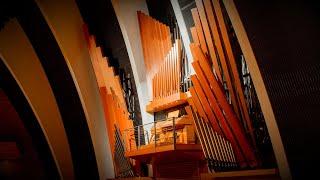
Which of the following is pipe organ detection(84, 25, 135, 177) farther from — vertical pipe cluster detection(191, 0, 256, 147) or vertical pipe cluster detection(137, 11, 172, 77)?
vertical pipe cluster detection(191, 0, 256, 147)

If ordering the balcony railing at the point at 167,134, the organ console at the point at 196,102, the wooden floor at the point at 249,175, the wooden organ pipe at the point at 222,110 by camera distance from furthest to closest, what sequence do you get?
1. the balcony railing at the point at 167,134
2. the organ console at the point at 196,102
3. the wooden organ pipe at the point at 222,110
4. the wooden floor at the point at 249,175

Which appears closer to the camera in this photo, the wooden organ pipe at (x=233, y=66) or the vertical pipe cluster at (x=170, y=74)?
the wooden organ pipe at (x=233, y=66)

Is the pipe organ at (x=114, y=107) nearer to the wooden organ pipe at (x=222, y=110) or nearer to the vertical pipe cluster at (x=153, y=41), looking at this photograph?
the vertical pipe cluster at (x=153, y=41)

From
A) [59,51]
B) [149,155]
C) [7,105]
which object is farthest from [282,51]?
[7,105]

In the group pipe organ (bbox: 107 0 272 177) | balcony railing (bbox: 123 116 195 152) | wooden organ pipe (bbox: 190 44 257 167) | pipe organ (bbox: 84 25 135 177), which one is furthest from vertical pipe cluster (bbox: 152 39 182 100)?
pipe organ (bbox: 84 25 135 177)

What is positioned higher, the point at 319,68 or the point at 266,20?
the point at 266,20

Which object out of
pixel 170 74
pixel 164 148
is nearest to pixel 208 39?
pixel 170 74

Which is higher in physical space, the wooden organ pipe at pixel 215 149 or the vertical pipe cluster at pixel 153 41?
the vertical pipe cluster at pixel 153 41

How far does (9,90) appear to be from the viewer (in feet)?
30.8

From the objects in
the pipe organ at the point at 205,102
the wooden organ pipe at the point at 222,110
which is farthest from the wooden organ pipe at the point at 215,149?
the wooden organ pipe at the point at 222,110

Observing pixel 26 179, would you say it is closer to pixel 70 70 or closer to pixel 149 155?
pixel 70 70

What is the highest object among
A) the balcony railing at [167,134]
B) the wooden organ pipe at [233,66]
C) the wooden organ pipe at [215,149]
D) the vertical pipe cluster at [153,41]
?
the vertical pipe cluster at [153,41]

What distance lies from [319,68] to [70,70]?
617cm

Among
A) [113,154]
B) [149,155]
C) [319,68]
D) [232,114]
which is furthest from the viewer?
[113,154]
